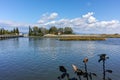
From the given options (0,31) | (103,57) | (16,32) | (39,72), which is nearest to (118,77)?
(39,72)

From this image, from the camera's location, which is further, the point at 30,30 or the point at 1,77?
the point at 30,30

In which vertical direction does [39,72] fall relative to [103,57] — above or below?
below

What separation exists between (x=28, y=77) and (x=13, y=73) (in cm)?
279

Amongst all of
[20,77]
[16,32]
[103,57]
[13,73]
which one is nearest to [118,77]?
[20,77]

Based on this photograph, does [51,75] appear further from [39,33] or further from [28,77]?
[39,33]

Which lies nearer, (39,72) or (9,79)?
(9,79)

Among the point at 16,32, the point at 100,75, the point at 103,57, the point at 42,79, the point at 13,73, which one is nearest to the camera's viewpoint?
the point at 103,57

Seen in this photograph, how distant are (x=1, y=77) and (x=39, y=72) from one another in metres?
4.21

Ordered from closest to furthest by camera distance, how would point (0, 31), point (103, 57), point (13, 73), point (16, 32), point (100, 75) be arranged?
point (103, 57) < point (100, 75) < point (13, 73) < point (0, 31) < point (16, 32)

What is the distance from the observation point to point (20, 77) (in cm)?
1827

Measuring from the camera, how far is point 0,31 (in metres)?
145

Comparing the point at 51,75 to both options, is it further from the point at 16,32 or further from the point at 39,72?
the point at 16,32

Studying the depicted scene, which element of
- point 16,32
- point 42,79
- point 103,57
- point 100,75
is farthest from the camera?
point 16,32

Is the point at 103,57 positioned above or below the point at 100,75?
above
